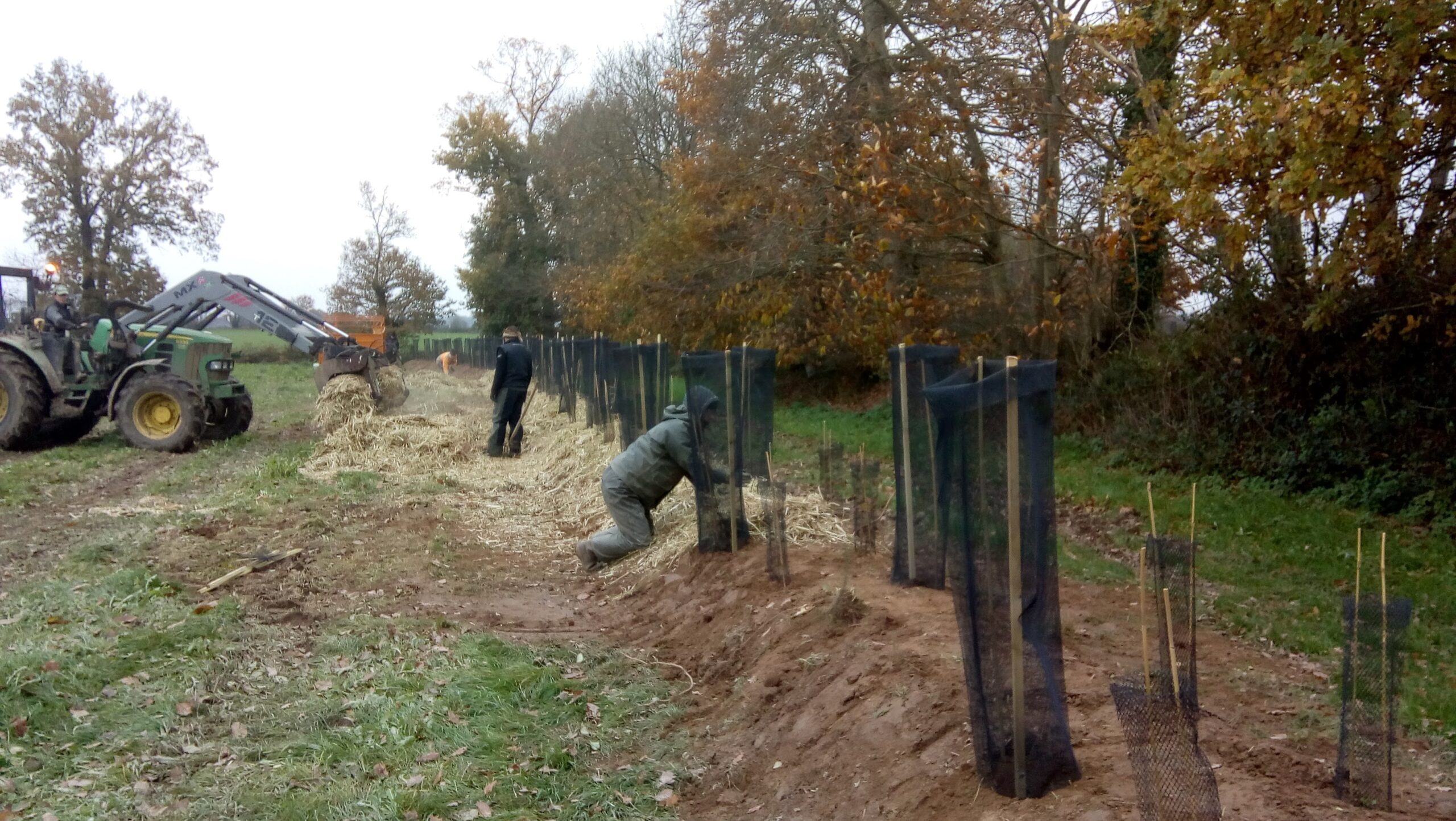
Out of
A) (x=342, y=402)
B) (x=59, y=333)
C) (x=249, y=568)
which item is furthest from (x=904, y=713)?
(x=59, y=333)

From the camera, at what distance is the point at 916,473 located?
6.58 metres

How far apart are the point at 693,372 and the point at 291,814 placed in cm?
469

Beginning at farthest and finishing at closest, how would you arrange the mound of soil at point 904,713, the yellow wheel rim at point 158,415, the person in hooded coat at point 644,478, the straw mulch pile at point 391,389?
1. the straw mulch pile at point 391,389
2. the yellow wheel rim at point 158,415
3. the person in hooded coat at point 644,478
4. the mound of soil at point 904,713

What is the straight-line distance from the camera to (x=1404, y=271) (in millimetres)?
10359

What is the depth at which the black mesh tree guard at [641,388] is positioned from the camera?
1213cm

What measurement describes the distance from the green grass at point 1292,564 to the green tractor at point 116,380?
8776 mm

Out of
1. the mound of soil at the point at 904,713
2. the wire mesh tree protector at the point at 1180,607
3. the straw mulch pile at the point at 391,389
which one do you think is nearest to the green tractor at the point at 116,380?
the straw mulch pile at the point at 391,389

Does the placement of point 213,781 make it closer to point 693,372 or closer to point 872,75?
point 693,372

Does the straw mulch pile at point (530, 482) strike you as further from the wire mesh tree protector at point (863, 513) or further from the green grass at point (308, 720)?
the green grass at point (308, 720)

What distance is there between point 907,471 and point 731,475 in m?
1.61

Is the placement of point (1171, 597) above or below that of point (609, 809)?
above

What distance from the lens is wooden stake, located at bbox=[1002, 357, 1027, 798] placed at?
12.3 ft

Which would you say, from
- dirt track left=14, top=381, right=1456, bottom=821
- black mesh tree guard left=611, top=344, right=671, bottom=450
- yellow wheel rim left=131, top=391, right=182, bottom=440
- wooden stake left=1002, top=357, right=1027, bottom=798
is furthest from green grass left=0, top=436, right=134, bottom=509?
wooden stake left=1002, top=357, right=1027, bottom=798

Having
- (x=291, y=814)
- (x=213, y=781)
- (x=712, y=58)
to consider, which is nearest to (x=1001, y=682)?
(x=291, y=814)
